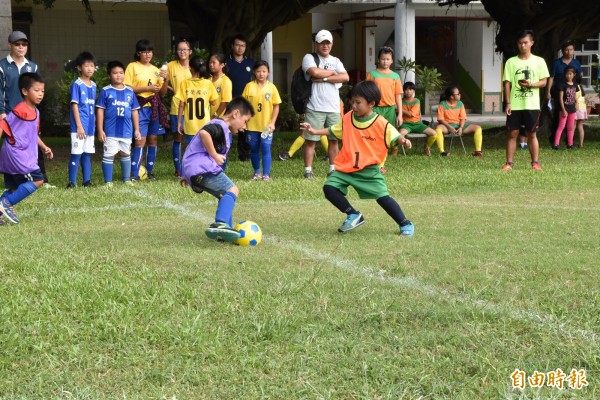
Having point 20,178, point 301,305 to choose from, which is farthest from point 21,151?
point 301,305

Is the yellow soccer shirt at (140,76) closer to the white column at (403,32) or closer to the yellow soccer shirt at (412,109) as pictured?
the yellow soccer shirt at (412,109)

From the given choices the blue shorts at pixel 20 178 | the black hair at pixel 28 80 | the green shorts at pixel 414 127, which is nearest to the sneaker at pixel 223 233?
the blue shorts at pixel 20 178

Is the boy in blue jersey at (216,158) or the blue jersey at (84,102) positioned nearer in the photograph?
the boy in blue jersey at (216,158)

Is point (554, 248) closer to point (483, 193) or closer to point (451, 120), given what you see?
point (483, 193)

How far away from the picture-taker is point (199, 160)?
713 cm

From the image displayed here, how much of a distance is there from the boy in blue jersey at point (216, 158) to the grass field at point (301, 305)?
1.31 ft

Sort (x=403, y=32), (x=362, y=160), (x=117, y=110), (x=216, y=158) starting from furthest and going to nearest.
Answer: (x=403, y=32) → (x=117, y=110) → (x=362, y=160) → (x=216, y=158)

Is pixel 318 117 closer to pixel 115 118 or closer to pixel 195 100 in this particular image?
pixel 195 100

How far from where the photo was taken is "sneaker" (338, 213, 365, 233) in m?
7.40

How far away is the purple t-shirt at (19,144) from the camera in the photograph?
27.0 feet

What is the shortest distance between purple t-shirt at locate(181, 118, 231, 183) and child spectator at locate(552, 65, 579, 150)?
10243 millimetres

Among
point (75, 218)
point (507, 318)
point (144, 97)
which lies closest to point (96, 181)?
point (144, 97)

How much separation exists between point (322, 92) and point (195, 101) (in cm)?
166

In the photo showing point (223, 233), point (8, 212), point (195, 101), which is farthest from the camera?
point (195, 101)
